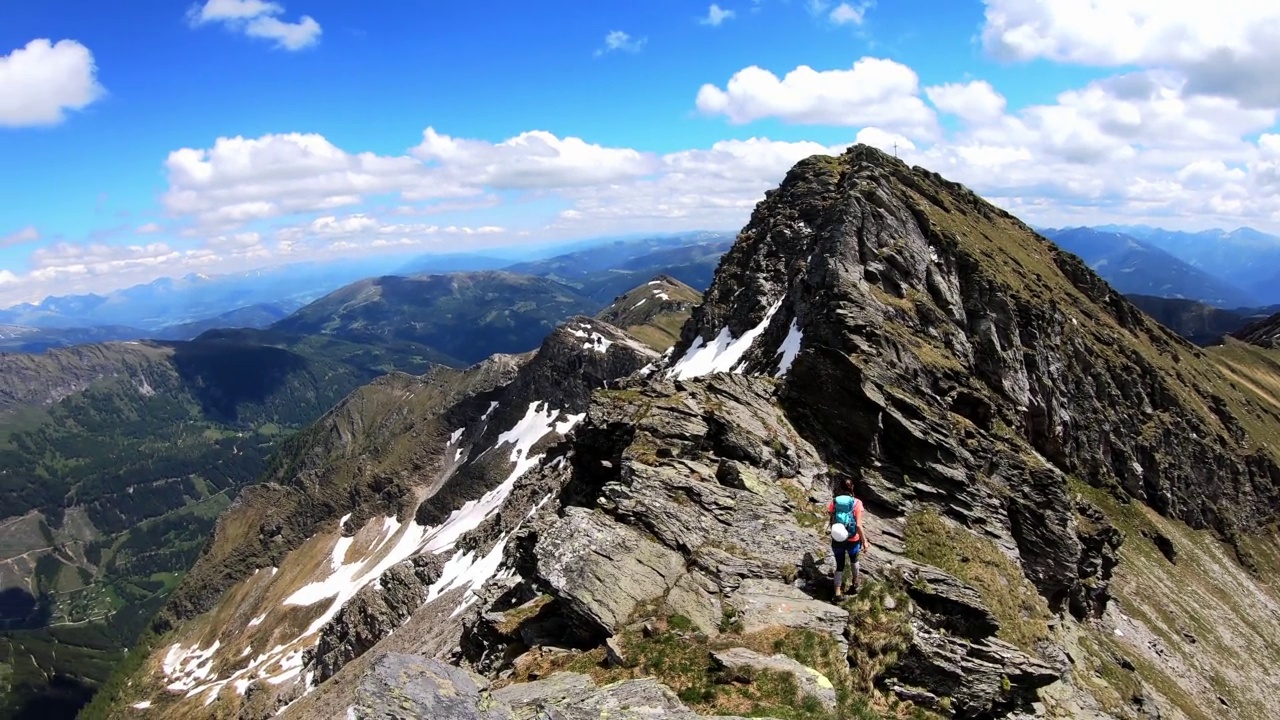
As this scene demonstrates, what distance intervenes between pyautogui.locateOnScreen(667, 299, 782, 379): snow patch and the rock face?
682 millimetres

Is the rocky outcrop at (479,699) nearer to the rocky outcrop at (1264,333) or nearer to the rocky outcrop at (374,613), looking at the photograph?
the rocky outcrop at (374,613)

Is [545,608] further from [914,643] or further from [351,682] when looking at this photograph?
[351,682]

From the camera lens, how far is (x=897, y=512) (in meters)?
30.5

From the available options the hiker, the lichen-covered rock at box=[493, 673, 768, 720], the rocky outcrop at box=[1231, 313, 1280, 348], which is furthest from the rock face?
the rocky outcrop at box=[1231, 313, 1280, 348]

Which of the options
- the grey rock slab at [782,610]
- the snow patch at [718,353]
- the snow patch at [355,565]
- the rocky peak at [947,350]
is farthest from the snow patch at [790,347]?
the snow patch at [355,565]

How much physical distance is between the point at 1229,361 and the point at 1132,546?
10463 centimetres

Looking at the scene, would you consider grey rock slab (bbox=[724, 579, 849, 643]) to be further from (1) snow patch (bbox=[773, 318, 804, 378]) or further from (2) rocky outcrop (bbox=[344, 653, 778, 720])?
(1) snow patch (bbox=[773, 318, 804, 378])

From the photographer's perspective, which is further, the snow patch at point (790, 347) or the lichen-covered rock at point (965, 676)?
the snow patch at point (790, 347)

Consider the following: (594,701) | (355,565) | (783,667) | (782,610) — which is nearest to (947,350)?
(782,610)

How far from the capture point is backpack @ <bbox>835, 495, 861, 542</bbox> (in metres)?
20.5

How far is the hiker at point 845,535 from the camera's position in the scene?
2055cm

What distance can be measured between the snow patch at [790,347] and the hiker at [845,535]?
83.2 ft

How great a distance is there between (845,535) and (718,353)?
194 ft

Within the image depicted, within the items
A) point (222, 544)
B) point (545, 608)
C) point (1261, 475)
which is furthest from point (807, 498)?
point (222, 544)
